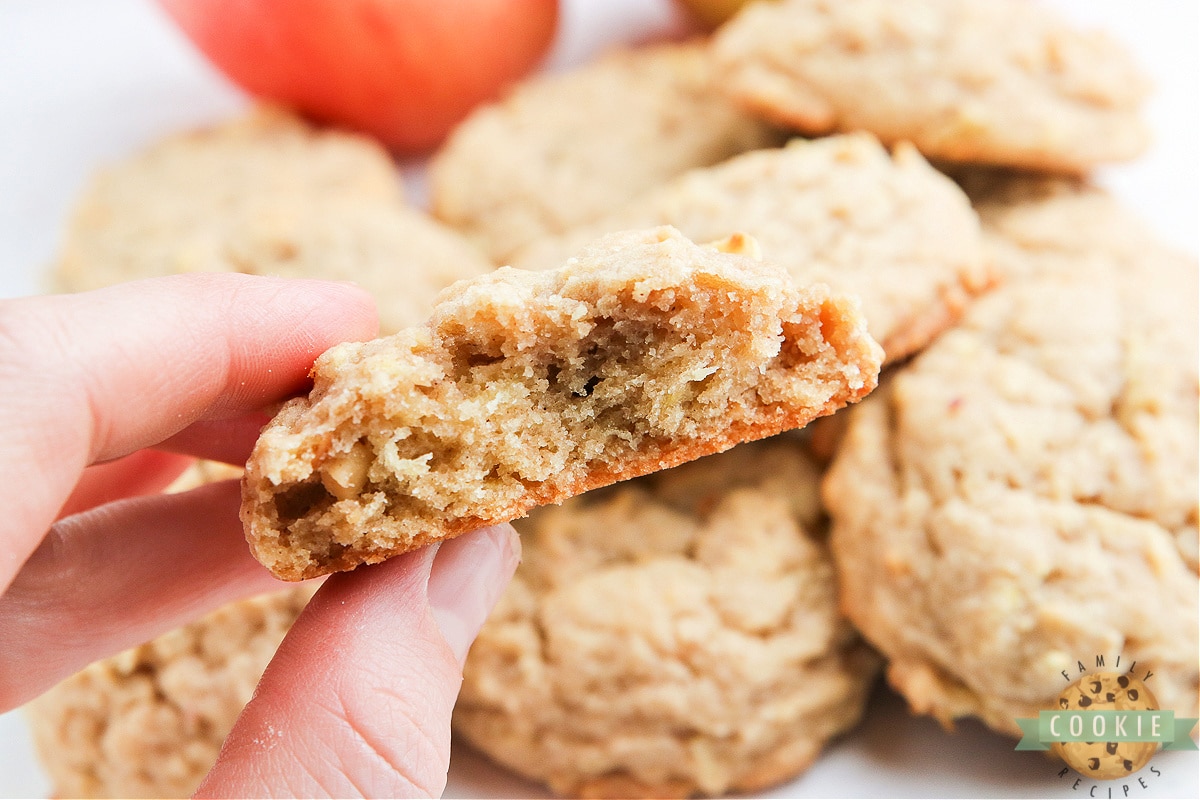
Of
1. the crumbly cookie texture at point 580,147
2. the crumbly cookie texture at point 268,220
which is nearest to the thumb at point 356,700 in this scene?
the crumbly cookie texture at point 268,220

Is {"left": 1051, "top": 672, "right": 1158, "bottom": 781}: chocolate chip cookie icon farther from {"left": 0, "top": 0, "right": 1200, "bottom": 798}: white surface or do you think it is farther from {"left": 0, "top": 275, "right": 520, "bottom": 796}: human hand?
{"left": 0, "top": 275, "right": 520, "bottom": 796}: human hand

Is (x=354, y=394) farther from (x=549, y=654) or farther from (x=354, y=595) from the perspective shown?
(x=549, y=654)

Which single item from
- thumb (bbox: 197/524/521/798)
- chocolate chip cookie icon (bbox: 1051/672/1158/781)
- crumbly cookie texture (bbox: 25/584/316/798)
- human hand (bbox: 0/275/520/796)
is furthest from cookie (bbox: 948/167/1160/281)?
crumbly cookie texture (bbox: 25/584/316/798)

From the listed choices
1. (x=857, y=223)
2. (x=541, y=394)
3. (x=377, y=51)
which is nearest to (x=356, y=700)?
(x=541, y=394)

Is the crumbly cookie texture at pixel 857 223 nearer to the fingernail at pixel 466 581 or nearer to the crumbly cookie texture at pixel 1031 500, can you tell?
the crumbly cookie texture at pixel 1031 500

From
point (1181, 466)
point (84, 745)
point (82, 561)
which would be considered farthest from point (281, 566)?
point (1181, 466)

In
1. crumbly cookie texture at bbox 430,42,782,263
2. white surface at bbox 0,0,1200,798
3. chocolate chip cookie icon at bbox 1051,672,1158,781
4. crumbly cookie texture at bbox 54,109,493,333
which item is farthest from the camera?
crumbly cookie texture at bbox 430,42,782,263
